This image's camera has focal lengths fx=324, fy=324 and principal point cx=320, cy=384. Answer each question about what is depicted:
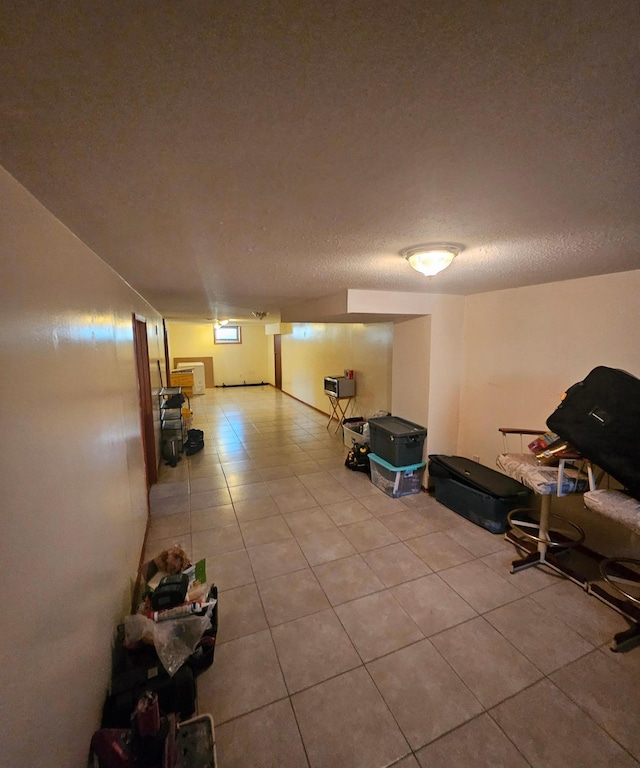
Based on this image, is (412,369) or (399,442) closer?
(399,442)

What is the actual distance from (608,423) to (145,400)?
12.5 ft

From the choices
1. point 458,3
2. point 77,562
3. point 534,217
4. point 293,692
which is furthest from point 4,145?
point 293,692

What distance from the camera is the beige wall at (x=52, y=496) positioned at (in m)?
0.81

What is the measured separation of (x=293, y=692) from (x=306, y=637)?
0.30 meters

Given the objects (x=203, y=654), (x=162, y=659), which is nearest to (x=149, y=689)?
(x=162, y=659)

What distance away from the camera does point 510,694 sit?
155 cm

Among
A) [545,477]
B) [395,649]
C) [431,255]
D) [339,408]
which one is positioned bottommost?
[395,649]

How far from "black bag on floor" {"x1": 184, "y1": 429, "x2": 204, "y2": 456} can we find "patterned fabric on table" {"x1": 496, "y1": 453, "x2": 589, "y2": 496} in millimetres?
4147

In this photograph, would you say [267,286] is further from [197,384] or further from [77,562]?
[197,384]

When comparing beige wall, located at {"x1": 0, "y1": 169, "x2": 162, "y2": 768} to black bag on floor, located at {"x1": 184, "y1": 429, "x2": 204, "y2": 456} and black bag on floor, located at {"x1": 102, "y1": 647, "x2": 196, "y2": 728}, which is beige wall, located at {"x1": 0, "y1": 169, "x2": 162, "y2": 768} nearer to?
black bag on floor, located at {"x1": 102, "y1": 647, "x2": 196, "y2": 728}

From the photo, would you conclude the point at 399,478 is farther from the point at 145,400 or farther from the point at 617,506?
the point at 145,400

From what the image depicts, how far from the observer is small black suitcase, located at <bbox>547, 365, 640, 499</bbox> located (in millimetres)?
1773

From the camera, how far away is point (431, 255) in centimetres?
164

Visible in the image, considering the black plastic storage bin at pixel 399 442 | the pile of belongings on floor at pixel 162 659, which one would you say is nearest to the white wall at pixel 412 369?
the black plastic storage bin at pixel 399 442
